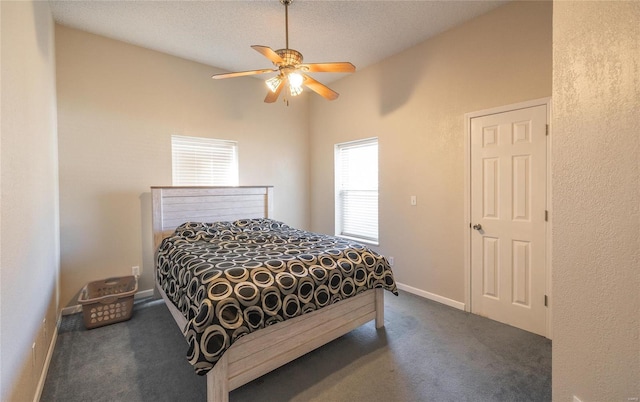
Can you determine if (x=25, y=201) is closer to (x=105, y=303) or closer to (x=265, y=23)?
(x=105, y=303)

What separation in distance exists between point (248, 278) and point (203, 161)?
2.48 m

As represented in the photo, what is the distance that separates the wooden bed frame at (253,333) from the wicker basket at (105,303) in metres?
0.51

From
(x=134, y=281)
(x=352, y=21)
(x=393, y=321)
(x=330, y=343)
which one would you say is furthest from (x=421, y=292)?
(x=134, y=281)

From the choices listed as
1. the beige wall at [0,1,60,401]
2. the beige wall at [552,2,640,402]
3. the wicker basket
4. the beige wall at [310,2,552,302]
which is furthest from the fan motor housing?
the wicker basket

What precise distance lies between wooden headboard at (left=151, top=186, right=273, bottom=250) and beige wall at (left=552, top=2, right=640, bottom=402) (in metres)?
3.34

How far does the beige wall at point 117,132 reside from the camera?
2.87 meters

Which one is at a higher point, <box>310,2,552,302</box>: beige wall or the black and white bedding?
<box>310,2,552,302</box>: beige wall

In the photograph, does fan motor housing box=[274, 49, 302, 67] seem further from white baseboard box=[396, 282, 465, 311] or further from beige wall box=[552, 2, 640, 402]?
white baseboard box=[396, 282, 465, 311]

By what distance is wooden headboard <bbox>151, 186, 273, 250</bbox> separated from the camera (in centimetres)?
317

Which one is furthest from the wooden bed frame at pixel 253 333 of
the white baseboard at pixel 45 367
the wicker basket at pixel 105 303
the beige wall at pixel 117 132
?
the white baseboard at pixel 45 367

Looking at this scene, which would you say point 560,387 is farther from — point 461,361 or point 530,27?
point 530,27

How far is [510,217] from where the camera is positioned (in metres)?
2.60

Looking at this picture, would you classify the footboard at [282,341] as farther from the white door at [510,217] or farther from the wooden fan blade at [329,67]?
the wooden fan blade at [329,67]

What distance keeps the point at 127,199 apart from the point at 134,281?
93cm
